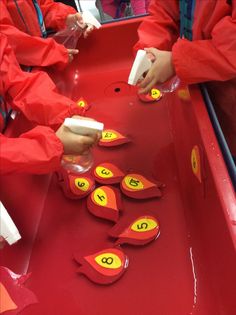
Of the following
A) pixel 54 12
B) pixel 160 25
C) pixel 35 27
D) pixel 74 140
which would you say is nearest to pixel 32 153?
pixel 74 140

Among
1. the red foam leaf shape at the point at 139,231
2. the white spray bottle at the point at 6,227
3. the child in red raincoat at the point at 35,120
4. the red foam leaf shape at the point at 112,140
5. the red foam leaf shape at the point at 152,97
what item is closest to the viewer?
the white spray bottle at the point at 6,227

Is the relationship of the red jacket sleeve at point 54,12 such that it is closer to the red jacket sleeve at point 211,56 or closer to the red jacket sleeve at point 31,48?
the red jacket sleeve at point 31,48

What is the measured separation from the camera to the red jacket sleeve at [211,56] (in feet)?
2.01

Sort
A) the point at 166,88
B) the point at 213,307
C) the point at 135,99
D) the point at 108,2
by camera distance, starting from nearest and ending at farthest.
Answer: the point at 213,307 < the point at 166,88 < the point at 135,99 < the point at 108,2

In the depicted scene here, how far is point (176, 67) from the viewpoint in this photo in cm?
67

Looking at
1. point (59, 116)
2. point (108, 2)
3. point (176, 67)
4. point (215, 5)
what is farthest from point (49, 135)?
point (108, 2)

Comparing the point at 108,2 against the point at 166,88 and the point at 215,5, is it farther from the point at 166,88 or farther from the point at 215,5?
the point at 215,5

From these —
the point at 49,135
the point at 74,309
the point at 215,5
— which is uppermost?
the point at 215,5

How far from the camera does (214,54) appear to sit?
0.63 meters

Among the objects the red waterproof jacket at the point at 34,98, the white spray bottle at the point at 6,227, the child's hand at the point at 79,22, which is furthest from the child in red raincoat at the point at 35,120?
the child's hand at the point at 79,22

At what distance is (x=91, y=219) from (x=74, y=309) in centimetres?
20

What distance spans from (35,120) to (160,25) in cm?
39

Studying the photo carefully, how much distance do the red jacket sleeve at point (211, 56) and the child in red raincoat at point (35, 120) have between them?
0.76ft

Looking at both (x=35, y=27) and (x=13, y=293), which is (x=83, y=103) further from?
(x=13, y=293)
